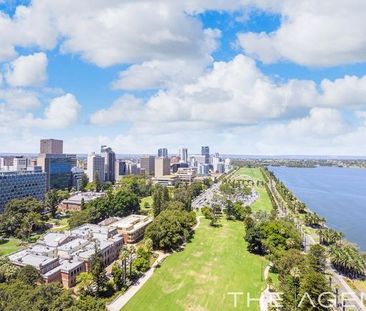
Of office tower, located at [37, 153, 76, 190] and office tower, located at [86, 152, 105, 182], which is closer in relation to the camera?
office tower, located at [37, 153, 76, 190]

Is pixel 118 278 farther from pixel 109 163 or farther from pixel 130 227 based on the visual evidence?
pixel 109 163

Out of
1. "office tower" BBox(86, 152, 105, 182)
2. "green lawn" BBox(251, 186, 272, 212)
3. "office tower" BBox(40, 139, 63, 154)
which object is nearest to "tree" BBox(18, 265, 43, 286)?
"green lawn" BBox(251, 186, 272, 212)

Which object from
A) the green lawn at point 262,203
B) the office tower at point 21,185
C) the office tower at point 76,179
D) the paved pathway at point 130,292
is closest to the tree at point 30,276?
the paved pathway at point 130,292

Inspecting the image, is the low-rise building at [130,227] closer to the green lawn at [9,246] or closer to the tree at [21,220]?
the tree at [21,220]

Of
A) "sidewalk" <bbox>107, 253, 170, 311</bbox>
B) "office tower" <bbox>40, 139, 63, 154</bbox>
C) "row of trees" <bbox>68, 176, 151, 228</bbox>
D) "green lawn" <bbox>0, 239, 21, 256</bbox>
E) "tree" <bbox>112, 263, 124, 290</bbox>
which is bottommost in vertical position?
"sidewalk" <bbox>107, 253, 170, 311</bbox>

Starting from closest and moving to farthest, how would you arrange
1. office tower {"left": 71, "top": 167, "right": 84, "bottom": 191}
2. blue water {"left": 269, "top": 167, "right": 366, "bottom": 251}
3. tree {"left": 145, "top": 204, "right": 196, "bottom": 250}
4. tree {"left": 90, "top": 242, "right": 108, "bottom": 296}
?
1. tree {"left": 90, "top": 242, "right": 108, "bottom": 296}
2. tree {"left": 145, "top": 204, "right": 196, "bottom": 250}
3. blue water {"left": 269, "top": 167, "right": 366, "bottom": 251}
4. office tower {"left": 71, "top": 167, "right": 84, "bottom": 191}

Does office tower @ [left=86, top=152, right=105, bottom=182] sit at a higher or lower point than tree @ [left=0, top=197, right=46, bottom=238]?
higher

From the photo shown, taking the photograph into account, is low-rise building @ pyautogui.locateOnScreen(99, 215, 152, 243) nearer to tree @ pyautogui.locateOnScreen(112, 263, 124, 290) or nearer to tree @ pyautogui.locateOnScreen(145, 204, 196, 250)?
tree @ pyautogui.locateOnScreen(145, 204, 196, 250)
